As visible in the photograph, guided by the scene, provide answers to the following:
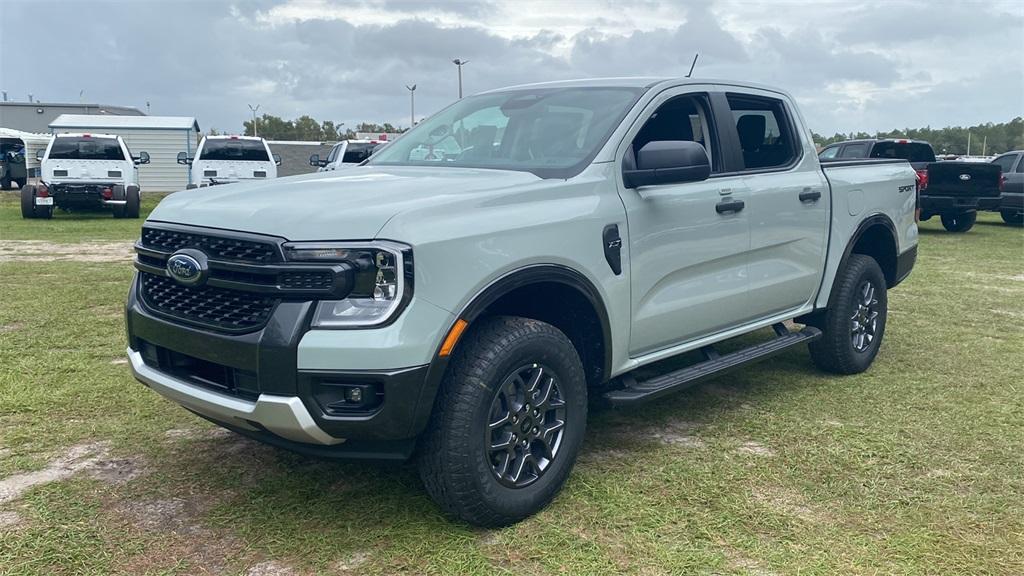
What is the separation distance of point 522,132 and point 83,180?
53.0ft

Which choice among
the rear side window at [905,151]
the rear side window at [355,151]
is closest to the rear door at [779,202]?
the rear side window at [905,151]

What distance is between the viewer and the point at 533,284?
133 inches

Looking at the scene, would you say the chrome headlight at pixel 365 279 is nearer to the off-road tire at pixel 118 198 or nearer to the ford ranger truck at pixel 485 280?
the ford ranger truck at pixel 485 280

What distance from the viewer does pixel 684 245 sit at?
4.00 meters

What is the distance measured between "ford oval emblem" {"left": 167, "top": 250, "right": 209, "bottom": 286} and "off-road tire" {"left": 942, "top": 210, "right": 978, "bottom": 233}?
1703 cm

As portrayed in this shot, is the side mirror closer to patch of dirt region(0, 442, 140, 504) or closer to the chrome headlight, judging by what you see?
the chrome headlight

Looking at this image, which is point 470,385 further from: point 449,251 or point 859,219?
point 859,219

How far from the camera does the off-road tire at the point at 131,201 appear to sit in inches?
701

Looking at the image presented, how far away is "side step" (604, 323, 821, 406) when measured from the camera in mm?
3775

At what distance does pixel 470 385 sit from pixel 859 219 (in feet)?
11.4

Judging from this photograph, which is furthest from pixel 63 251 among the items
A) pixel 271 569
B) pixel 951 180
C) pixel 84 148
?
pixel 951 180

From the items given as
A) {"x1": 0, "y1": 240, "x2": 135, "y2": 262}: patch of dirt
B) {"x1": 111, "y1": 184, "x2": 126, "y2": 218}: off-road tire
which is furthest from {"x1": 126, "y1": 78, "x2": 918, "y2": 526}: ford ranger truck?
{"x1": 111, "y1": 184, "x2": 126, "y2": 218}: off-road tire

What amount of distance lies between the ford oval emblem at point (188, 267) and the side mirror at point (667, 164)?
6.05 ft

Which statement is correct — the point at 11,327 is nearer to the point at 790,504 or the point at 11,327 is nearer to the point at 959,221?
the point at 790,504
